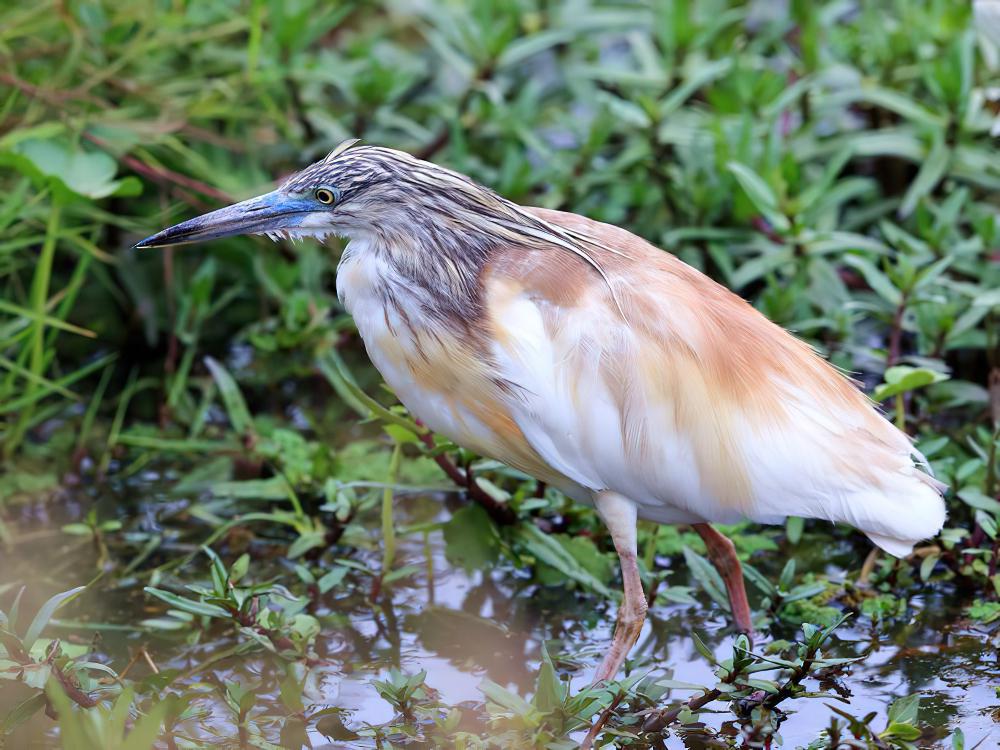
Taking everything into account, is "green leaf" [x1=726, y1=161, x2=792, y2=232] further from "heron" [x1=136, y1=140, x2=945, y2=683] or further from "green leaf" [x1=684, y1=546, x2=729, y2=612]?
"green leaf" [x1=684, y1=546, x2=729, y2=612]

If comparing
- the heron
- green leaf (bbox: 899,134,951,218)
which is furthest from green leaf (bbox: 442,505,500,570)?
green leaf (bbox: 899,134,951,218)

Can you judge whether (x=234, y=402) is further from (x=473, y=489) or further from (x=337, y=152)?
(x=337, y=152)

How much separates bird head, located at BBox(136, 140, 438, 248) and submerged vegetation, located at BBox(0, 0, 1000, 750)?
1.49 ft

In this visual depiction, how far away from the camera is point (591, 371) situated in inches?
109

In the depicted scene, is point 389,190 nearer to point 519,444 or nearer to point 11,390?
point 519,444

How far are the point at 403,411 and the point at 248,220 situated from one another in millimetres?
631

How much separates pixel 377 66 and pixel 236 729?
Answer: 8.77ft

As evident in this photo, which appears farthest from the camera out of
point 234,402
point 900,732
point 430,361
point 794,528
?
point 234,402

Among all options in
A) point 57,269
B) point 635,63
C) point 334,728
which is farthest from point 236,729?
point 635,63

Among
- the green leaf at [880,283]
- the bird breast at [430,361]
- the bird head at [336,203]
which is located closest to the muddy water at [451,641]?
the bird breast at [430,361]

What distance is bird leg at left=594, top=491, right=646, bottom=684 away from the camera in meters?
2.85

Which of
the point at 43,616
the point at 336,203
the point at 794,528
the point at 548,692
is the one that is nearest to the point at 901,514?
the point at 794,528

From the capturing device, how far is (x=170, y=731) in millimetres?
2553

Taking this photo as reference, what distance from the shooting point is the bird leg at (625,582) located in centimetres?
285
